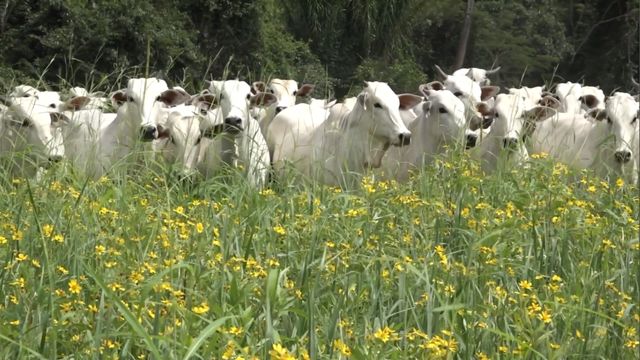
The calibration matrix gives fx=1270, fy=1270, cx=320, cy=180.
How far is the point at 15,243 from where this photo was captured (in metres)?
4.96

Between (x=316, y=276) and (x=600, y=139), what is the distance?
224 inches

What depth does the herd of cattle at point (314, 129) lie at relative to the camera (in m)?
8.48

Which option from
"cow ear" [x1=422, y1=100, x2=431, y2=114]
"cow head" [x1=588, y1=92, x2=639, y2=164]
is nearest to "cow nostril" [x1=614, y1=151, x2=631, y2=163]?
"cow head" [x1=588, y1=92, x2=639, y2=164]

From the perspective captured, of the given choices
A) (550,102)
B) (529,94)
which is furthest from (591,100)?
(550,102)

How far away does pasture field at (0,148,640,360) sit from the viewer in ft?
13.1

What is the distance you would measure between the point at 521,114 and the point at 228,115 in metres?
2.74

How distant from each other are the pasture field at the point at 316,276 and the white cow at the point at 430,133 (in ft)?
9.12

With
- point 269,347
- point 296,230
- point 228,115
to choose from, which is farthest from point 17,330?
point 228,115

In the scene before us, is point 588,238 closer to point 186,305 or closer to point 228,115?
point 186,305

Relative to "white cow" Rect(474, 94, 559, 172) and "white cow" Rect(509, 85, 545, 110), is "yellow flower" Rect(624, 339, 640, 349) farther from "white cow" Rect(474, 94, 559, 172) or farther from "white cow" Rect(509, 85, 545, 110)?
"white cow" Rect(509, 85, 545, 110)

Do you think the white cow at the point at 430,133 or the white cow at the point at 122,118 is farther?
the white cow at the point at 430,133

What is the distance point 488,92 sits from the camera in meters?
11.2

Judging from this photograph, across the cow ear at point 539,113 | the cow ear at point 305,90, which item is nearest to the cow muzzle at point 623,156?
the cow ear at point 539,113

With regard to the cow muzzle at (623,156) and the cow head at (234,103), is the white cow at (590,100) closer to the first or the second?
the cow muzzle at (623,156)
